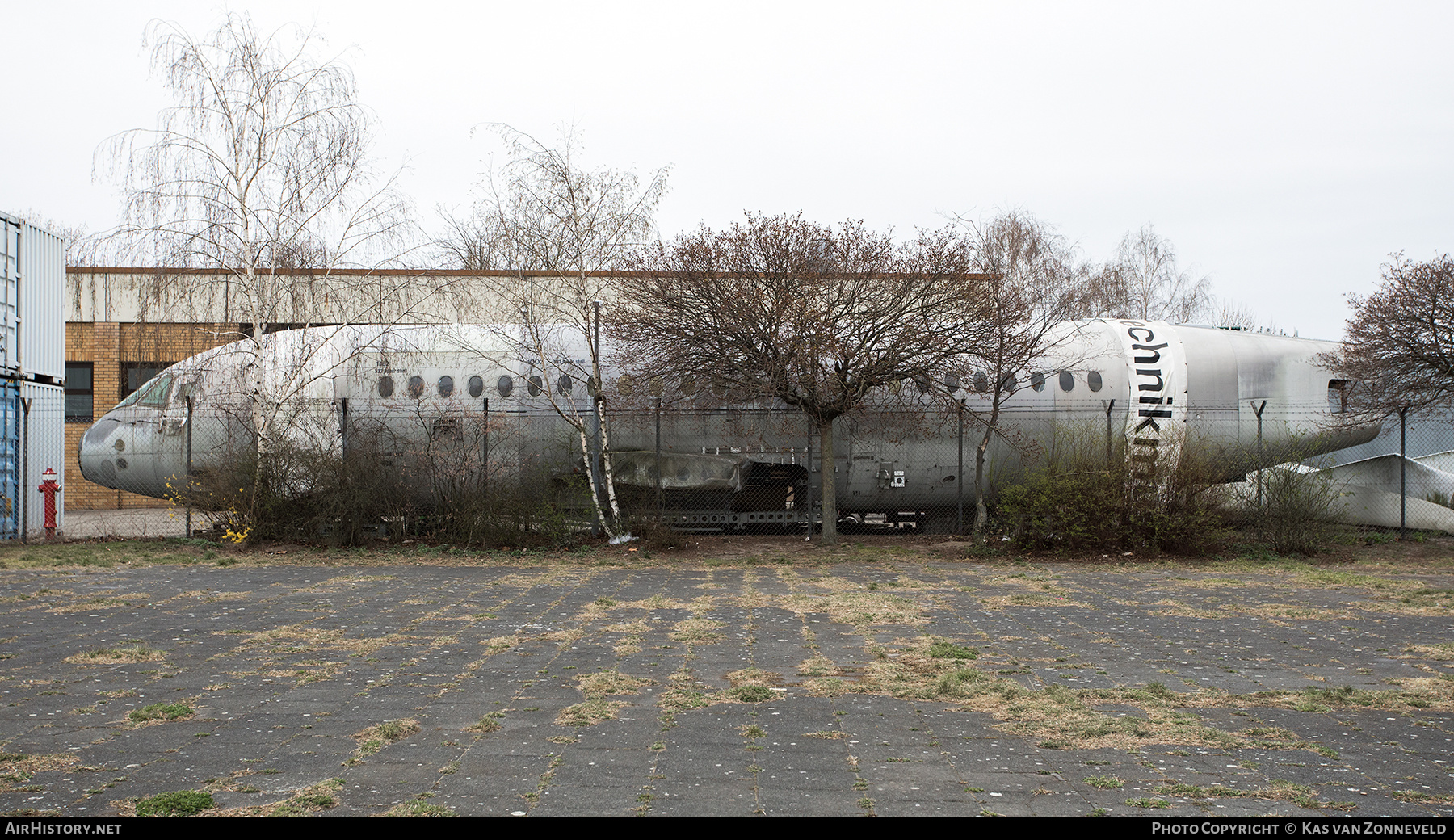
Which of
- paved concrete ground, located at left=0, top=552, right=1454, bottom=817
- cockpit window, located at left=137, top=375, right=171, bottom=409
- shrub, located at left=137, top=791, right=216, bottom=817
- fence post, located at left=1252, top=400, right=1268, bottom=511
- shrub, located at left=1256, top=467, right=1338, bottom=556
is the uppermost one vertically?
cockpit window, located at left=137, top=375, right=171, bottom=409

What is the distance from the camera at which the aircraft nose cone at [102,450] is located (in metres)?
16.1

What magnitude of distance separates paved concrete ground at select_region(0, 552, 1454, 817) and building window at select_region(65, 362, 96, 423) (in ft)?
62.6

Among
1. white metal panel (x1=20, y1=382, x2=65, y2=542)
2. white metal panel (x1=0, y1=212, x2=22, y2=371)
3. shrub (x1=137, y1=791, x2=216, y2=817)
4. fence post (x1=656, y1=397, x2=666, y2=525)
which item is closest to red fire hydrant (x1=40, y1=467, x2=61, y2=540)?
white metal panel (x1=20, y1=382, x2=65, y2=542)

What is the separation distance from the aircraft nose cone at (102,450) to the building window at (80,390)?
39.3ft

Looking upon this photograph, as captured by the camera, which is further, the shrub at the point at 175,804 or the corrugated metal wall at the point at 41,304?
the corrugated metal wall at the point at 41,304

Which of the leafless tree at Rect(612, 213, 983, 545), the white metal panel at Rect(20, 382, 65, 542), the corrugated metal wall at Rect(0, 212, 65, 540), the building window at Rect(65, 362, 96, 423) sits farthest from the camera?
the building window at Rect(65, 362, 96, 423)

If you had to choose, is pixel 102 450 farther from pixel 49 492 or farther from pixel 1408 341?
pixel 1408 341

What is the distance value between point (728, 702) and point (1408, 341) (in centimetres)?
1359

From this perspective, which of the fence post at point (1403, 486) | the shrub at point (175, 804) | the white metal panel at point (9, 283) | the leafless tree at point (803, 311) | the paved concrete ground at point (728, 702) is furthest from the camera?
the white metal panel at point (9, 283)

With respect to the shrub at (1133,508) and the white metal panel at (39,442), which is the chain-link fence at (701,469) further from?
the white metal panel at (39,442)

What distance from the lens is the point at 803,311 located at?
13289 mm

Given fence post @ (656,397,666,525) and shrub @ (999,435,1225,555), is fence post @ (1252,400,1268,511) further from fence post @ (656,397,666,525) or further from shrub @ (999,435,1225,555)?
fence post @ (656,397,666,525)

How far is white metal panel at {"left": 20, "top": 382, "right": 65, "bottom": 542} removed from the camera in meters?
15.9

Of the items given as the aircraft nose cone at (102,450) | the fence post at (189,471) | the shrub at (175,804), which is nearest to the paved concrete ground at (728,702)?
the shrub at (175,804)
